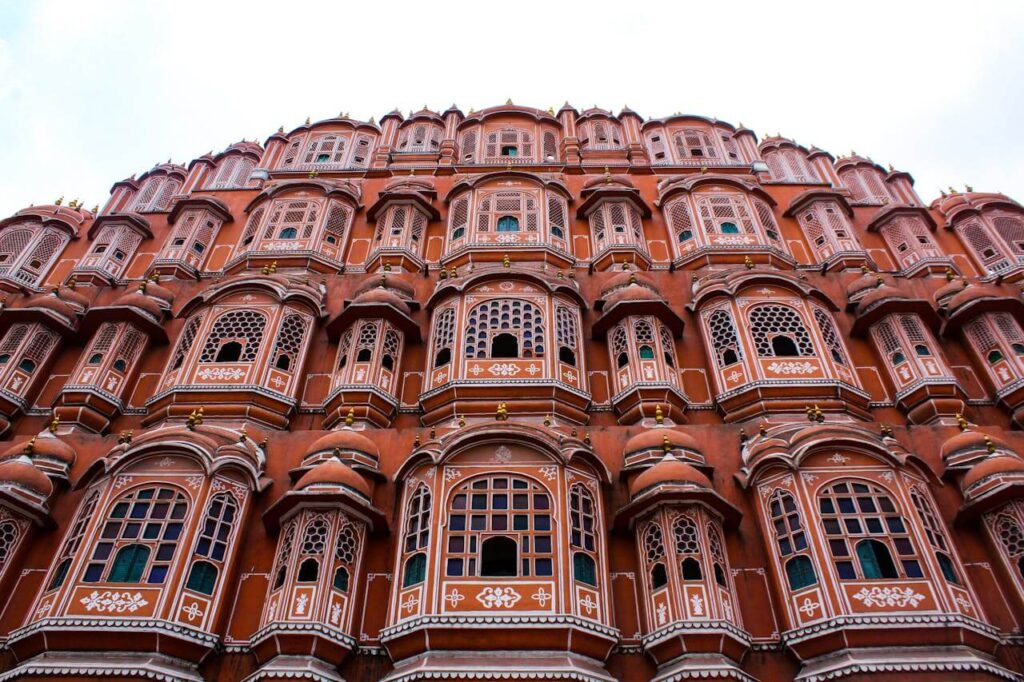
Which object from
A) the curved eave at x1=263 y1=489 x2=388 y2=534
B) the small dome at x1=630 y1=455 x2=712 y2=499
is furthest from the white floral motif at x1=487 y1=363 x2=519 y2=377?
the curved eave at x1=263 y1=489 x2=388 y2=534

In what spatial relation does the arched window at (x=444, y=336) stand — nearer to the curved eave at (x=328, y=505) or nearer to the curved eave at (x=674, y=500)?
the curved eave at (x=328, y=505)

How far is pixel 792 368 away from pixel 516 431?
22.6 ft

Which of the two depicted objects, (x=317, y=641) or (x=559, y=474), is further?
(x=559, y=474)

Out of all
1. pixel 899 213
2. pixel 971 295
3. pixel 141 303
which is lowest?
pixel 971 295

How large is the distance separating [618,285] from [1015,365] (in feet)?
30.3

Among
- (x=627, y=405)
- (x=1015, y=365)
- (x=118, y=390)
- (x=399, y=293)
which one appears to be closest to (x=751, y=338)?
(x=627, y=405)

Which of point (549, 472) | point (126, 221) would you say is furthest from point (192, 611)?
point (126, 221)

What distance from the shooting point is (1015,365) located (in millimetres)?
18953

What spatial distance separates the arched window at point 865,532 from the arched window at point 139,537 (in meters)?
11.4

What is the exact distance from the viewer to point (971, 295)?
20156 millimetres

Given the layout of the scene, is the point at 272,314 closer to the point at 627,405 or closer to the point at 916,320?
the point at 627,405

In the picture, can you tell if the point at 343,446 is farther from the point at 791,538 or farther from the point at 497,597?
the point at 791,538

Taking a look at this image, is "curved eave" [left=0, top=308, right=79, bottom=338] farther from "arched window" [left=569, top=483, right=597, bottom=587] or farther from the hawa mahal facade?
"arched window" [left=569, top=483, right=597, bottom=587]

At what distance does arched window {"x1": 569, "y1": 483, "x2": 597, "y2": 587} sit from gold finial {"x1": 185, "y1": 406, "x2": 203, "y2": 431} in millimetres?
7556
